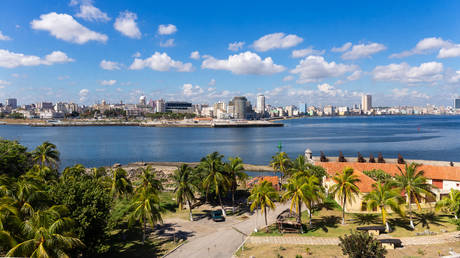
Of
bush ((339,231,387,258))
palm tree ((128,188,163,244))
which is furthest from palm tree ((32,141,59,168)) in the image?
bush ((339,231,387,258))

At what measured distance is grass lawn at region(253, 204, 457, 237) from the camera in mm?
25922

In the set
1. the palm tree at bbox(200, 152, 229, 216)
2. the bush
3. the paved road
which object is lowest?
the paved road

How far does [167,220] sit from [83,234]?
1285 centimetres

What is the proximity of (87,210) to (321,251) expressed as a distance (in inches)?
699

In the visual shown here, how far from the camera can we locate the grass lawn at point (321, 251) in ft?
66.4

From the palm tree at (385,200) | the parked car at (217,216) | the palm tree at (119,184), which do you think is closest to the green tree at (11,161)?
the palm tree at (119,184)

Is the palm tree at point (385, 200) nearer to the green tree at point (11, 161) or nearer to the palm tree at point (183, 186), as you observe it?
the palm tree at point (183, 186)

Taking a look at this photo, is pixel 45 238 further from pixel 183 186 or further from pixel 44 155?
pixel 44 155

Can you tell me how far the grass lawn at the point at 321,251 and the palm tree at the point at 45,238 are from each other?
12.4 meters

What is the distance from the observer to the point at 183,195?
100 feet

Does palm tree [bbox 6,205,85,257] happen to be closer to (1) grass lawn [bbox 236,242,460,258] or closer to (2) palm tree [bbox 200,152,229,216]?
(1) grass lawn [bbox 236,242,460,258]

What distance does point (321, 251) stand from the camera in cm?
2131

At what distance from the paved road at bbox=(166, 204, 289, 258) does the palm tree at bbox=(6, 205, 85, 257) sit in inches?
364

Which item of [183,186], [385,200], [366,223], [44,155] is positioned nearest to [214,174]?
[183,186]
